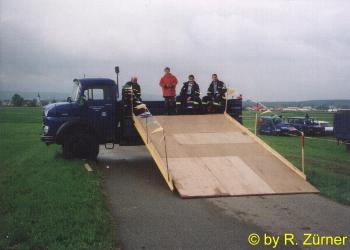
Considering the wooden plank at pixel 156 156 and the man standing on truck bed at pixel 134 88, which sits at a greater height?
the man standing on truck bed at pixel 134 88

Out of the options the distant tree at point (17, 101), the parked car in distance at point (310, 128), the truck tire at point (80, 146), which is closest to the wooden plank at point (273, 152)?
the truck tire at point (80, 146)

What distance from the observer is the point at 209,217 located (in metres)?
7.82

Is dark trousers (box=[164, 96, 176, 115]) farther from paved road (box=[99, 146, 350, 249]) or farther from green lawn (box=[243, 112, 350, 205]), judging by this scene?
Result: paved road (box=[99, 146, 350, 249])

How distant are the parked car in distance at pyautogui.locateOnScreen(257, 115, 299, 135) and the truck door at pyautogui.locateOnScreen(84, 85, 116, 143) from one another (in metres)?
18.7

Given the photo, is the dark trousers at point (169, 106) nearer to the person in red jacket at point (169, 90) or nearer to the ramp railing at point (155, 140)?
the person in red jacket at point (169, 90)

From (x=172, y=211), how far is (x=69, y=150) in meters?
6.52

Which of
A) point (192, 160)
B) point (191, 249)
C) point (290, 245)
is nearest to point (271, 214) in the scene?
point (290, 245)

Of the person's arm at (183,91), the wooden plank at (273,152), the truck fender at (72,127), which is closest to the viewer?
the wooden plank at (273,152)

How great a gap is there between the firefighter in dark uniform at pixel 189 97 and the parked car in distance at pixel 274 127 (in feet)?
53.6

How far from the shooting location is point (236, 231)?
6977 millimetres

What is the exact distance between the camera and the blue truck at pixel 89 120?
1394 centimetres

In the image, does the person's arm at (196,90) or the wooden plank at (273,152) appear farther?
the person's arm at (196,90)

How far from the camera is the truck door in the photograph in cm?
1431

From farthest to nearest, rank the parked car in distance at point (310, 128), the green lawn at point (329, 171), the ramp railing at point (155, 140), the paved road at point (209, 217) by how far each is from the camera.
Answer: the parked car in distance at point (310, 128) → the ramp railing at point (155, 140) → the green lawn at point (329, 171) → the paved road at point (209, 217)
